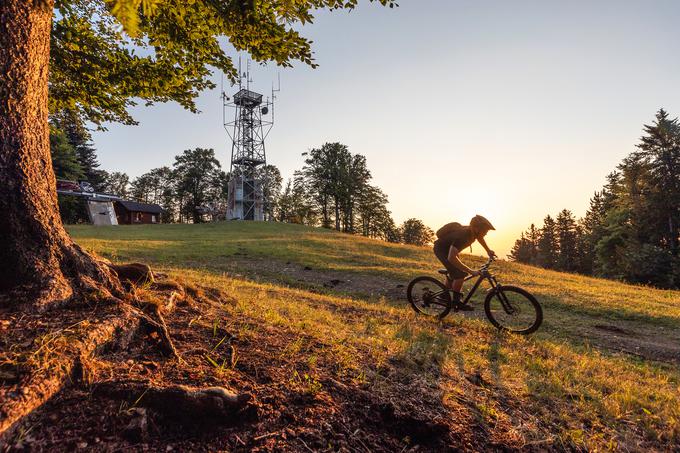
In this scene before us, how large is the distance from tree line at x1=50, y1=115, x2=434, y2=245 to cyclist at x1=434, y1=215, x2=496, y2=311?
55593mm

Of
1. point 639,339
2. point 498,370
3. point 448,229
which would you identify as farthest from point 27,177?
point 639,339

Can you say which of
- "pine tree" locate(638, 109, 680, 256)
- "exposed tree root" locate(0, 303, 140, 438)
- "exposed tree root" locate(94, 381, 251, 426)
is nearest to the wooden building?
"exposed tree root" locate(0, 303, 140, 438)

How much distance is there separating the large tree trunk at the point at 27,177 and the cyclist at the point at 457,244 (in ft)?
22.5

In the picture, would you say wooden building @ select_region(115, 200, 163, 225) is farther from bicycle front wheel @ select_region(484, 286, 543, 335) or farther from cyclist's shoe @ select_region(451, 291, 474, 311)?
bicycle front wheel @ select_region(484, 286, 543, 335)

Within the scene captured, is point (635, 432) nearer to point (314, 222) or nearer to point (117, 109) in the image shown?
point (117, 109)

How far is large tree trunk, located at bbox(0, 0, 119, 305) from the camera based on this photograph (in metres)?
3.06

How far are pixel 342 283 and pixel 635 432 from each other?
37.2ft

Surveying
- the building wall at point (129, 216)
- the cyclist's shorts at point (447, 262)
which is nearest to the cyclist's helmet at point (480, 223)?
the cyclist's shorts at point (447, 262)

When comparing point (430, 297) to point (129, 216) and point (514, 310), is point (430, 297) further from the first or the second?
point (129, 216)

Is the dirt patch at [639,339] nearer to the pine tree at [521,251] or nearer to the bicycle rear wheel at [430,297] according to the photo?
the bicycle rear wheel at [430,297]

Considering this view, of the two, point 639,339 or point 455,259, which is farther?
point 639,339

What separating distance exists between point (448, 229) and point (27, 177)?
752cm

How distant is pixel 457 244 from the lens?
782 cm

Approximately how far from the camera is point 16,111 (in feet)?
10.5
